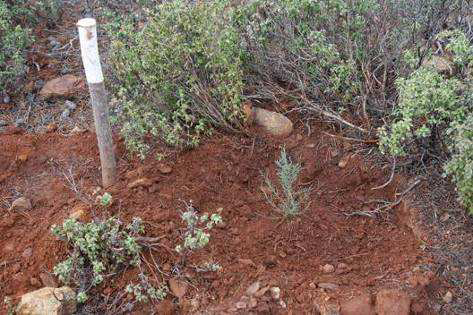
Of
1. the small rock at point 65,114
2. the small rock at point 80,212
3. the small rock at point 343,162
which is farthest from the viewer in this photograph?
the small rock at point 65,114

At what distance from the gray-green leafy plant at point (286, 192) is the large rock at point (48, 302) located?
1281 mm

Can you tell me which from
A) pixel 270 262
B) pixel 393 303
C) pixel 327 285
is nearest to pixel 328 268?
pixel 327 285

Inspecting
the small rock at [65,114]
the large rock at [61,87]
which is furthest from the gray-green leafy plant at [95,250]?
the large rock at [61,87]

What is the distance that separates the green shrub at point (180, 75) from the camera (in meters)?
3.87

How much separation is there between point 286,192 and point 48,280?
1461mm

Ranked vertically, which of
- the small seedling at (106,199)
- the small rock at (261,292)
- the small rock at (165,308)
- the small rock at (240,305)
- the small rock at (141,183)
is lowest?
the small rock at (165,308)

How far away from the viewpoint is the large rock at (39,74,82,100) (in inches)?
184

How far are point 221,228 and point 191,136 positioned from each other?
0.71 m

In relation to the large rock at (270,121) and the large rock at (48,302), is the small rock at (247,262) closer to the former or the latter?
the large rock at (48,302)

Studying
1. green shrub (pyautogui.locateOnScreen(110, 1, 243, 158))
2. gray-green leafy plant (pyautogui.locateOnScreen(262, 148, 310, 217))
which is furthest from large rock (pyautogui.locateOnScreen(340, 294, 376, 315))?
green shrub (pyautogui.locateOnScreen(110, 1, 243, 158))

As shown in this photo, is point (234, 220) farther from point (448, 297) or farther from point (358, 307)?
point (448, 297)

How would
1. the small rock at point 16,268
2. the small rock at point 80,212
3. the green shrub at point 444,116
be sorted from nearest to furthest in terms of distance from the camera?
the green shrub at point 444,116, the small rock at point 16,268, the small rock at point 80,212

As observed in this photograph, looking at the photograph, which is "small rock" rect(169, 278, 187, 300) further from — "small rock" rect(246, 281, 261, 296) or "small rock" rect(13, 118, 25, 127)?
"small rock" rect(13, 118, 25, 127)

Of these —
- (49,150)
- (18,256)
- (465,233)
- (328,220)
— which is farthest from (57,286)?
(465,233)
